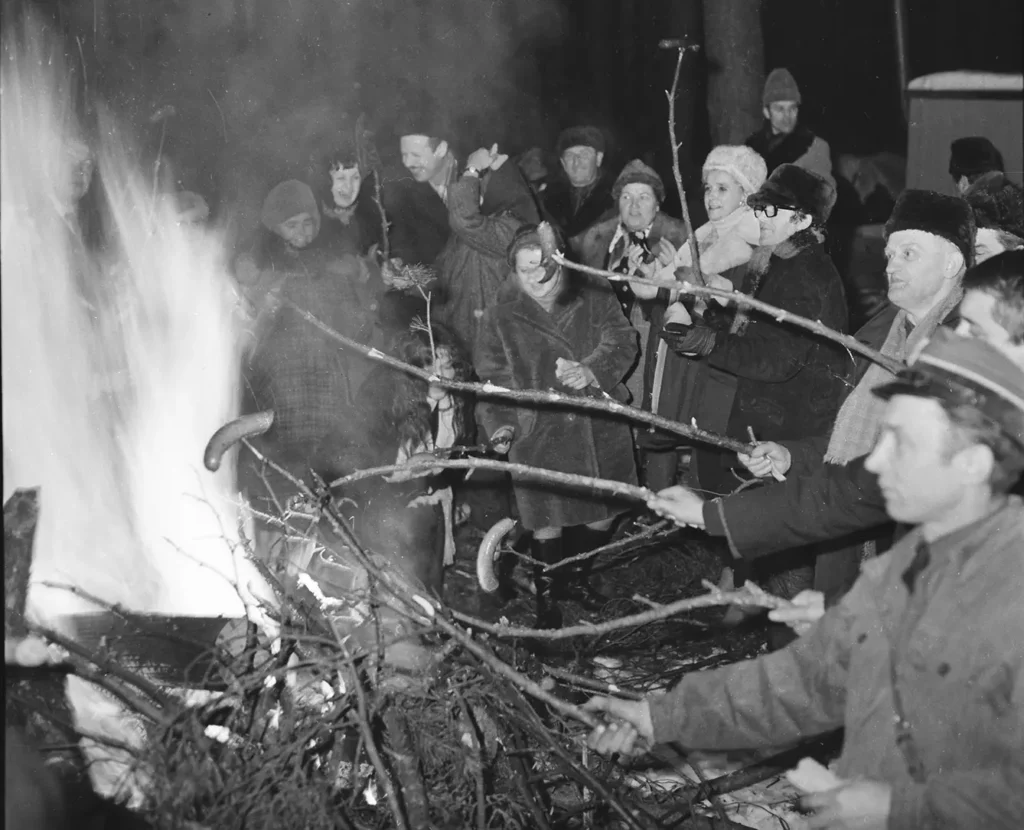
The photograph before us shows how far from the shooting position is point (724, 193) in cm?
503

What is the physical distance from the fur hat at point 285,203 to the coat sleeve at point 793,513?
2860 mm

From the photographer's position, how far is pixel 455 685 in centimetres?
336

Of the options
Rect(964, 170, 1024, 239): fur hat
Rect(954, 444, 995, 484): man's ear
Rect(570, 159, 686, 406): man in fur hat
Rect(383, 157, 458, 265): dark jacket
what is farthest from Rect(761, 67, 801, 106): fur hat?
Rect(954, 444, 995, 484): man's ear

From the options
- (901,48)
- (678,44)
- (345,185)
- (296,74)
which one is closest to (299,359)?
(345,185)

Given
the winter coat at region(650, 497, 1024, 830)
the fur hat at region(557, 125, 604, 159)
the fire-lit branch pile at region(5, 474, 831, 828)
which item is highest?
the fur hat at region(557, 125, 604, 159)

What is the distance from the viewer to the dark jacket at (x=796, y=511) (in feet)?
10.2

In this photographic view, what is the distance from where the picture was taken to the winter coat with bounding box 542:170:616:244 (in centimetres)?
589

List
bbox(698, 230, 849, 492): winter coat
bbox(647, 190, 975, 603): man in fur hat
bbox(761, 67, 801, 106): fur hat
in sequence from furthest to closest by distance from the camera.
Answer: bbox(761, 67, 801, 106): fur hat, bbox(698, 230, 849, 492): winter coat, bbox(647, 190, 975, 603): man in fur hat

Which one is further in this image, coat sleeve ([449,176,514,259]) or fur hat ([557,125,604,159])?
fur hat ([557,125,604,159])

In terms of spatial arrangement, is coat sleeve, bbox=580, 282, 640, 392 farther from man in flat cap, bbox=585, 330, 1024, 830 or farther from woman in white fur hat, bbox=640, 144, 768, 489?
man in flat cap, bbox=585, 330, 1024, 830

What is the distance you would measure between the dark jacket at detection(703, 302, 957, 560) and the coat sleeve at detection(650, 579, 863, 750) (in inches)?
16.7

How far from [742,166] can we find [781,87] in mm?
1072

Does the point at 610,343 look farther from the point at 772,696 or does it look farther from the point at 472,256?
the point at 772,696

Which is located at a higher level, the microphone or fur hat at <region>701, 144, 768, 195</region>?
the microphone
